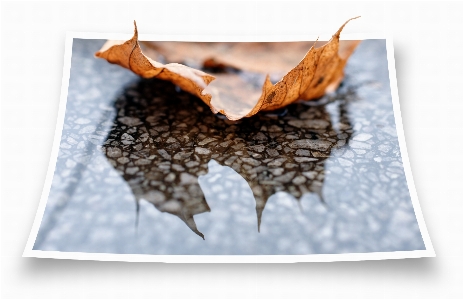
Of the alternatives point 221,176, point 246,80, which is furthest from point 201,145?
point 246,80

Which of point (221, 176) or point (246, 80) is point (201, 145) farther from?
point (246, 80)

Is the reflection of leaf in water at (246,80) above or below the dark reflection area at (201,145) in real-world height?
above

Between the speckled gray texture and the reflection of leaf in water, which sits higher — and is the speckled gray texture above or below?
below

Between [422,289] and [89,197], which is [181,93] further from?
[422,289]

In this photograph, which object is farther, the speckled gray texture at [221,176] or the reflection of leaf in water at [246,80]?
the reflection of leaf in water at [246,80]

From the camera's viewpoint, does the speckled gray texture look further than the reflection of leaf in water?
No

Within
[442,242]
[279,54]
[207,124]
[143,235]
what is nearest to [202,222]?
[143,235]
